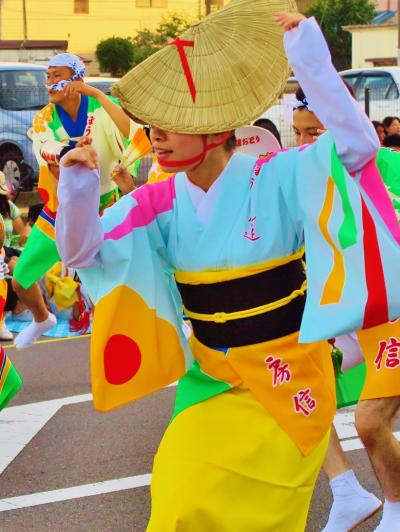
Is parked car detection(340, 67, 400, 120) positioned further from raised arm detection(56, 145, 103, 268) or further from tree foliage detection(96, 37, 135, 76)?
tree foliage detection(96, 37, 135, 76)

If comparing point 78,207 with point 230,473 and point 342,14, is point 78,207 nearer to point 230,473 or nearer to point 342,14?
point 230,473

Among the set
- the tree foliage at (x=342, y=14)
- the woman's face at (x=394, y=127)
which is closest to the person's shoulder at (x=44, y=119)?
the woman's face at (x=394, y=127)

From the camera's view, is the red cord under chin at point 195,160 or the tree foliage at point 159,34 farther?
the tree foliage at point 159,34

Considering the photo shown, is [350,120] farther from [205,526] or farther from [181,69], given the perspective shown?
[205,526]

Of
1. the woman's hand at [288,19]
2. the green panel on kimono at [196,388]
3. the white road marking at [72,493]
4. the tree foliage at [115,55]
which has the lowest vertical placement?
the tree foliage at [115,55]

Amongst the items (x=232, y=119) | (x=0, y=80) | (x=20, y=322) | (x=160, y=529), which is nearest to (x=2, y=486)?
(x=160, y=529)

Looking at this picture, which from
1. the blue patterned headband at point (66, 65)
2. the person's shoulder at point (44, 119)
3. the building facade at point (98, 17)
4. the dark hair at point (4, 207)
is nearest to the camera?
the blue patterned headband at point (66, 65)

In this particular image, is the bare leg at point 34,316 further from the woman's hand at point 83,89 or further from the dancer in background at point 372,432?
the dancer in background at point 372,432

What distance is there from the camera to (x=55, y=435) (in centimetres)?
571

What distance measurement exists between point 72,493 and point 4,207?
4080mm

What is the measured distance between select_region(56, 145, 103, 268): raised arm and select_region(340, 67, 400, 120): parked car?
12.4 m

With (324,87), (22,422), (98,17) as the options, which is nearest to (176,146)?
(324,87)

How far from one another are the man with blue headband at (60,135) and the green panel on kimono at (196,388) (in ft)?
10.6

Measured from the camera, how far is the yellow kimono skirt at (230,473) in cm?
298
